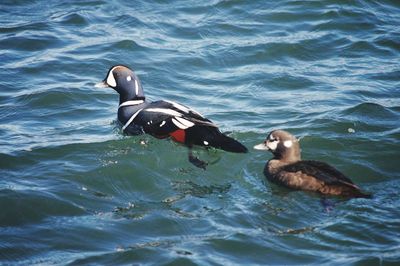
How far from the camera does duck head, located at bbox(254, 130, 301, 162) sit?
379 inches

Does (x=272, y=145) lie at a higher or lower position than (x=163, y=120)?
lower

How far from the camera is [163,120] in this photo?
Answer: 10.4 metres

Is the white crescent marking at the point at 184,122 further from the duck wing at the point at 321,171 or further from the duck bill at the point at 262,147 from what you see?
the duck wing at the point at 321,171

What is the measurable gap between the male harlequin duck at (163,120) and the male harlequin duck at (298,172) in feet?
1.28

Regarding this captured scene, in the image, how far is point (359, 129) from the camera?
1088 centimetres

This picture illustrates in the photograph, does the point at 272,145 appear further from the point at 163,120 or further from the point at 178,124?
the point at 163,120

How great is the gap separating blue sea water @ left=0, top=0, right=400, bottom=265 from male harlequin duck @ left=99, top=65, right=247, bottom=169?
165mm

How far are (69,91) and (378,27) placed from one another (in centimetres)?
616

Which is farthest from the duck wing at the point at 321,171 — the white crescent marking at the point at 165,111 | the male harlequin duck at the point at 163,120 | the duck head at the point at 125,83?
the duck head at the point at 125,83

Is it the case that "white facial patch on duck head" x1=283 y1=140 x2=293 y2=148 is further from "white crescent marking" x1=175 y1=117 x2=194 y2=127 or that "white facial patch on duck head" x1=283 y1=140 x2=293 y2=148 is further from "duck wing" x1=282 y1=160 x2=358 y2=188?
"white crescent marking" x1=175 y1=117 x2=194 y2=127

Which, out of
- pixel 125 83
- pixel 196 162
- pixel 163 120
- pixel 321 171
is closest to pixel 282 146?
pixel 321 171

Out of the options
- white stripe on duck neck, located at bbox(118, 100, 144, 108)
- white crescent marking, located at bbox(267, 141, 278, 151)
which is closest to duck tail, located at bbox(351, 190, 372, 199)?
white crescent marking, located at bbox(267, 141, 278, 151)

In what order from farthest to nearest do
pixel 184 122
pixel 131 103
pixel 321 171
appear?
pixel 131 103, pixel 184 122, pixel 321 171

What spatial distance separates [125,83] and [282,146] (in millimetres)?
2822
